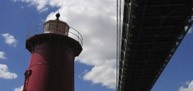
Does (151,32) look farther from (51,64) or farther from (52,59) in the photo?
(51,64)

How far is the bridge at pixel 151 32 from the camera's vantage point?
2005cm

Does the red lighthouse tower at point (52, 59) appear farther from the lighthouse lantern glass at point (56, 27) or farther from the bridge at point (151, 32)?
the bridge at point (151, 32)

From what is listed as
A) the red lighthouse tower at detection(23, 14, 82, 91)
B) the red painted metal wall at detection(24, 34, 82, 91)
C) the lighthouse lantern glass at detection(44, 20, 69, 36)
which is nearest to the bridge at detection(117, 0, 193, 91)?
the lighthouse lantern glass at detection(44, 20, 69, 36)

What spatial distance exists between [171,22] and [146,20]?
67.0 inches

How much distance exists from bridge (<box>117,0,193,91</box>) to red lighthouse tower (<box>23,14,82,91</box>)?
13.0ft

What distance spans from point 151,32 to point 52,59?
301 inches

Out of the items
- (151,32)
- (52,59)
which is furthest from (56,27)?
(151,32)

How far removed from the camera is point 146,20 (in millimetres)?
21375

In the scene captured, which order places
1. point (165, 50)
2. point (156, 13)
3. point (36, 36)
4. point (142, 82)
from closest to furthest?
point (36, 36) < point (156, 13) < point (165, 50) < point (142, 82)

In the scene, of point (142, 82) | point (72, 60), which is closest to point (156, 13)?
point (72, 60)

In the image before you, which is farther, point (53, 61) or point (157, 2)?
point (157, 2)

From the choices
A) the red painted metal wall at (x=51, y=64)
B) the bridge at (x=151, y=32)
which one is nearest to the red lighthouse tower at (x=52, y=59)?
the red painted metal wall at (x=51, y=64)

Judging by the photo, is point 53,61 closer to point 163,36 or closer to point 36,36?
point 36,36

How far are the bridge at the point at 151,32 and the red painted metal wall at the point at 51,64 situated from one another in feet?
13.6
